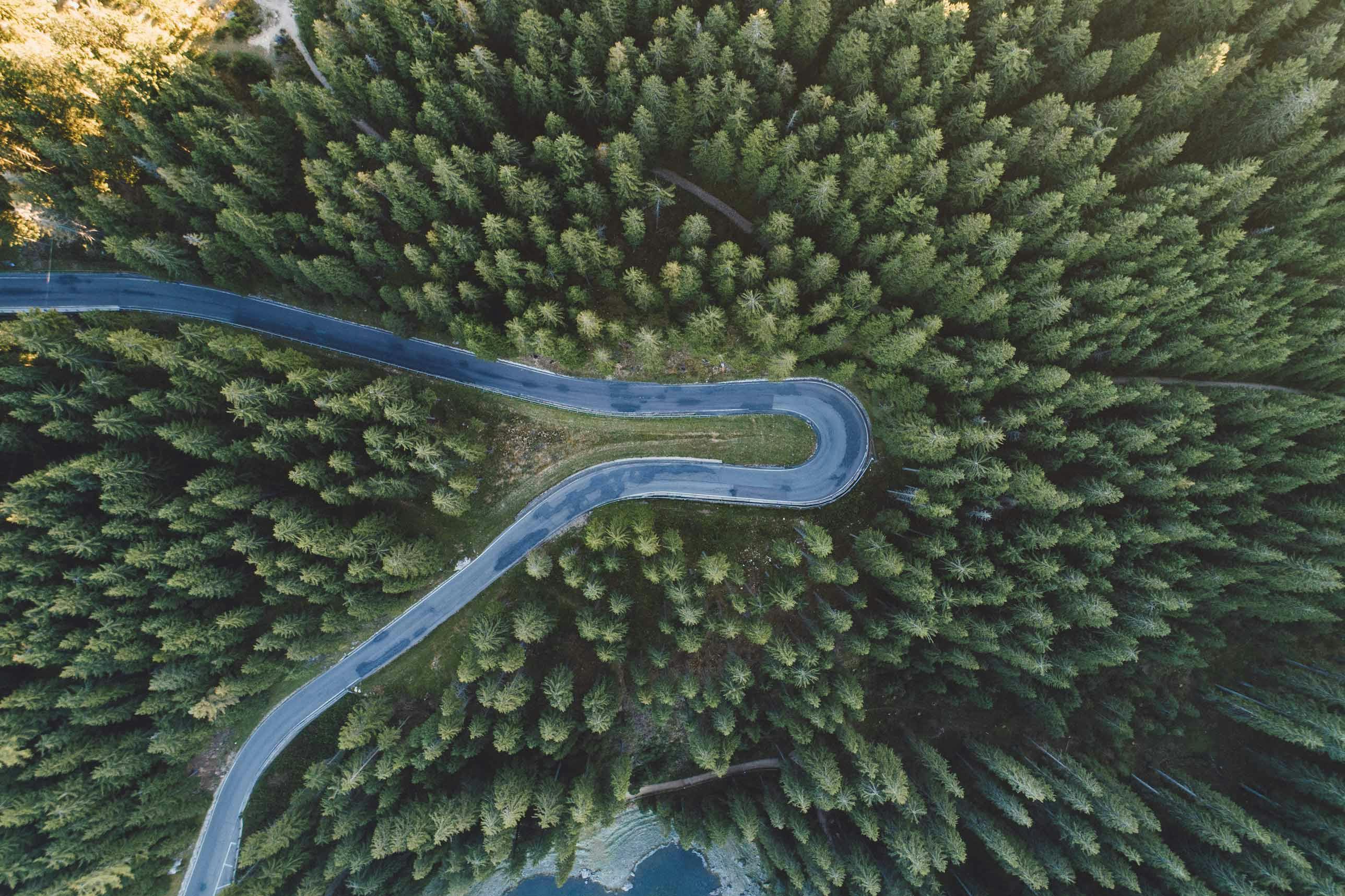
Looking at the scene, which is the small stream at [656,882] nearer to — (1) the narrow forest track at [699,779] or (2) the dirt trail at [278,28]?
(1) the narrow forest track at [699,779]

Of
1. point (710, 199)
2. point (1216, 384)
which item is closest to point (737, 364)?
point (710, 199)

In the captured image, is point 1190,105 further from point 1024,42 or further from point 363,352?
point 363,352

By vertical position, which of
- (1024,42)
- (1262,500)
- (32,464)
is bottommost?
(1262,500)

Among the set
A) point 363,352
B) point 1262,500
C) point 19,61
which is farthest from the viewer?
point 363,352

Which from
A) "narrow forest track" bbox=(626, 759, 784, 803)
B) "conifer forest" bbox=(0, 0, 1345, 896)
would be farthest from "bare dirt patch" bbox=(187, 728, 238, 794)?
"narrow forest track" bbox=(626, 759, 784, 803)

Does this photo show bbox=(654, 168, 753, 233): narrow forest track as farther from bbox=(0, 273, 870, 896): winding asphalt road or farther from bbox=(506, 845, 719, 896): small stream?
bbox=(506, 845, 719, 896): small stream

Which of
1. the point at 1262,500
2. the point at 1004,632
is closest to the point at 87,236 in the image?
the point at 1004,632

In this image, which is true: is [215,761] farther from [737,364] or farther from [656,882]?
[737,364]

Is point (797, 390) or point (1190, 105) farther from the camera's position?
point (797, 390)
